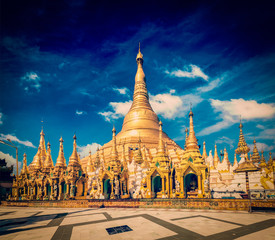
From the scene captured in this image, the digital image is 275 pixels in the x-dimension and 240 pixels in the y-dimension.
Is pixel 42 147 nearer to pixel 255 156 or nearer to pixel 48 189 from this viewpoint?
pixel 48 189

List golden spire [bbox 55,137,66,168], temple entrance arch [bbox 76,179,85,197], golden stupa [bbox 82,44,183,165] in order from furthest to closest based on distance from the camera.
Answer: golden stupa [bbox 82,44,183,165]
golden spire [bbox 55,137,66,168]
temple entrance arch [bbox 76,179,85,197]

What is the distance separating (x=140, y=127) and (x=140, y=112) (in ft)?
16.7

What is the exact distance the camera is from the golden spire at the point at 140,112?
50.8 metres

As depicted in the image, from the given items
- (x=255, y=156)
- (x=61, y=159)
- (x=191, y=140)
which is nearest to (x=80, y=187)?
(x=61, y=159)

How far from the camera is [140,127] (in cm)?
4997

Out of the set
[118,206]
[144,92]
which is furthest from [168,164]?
[144,92]

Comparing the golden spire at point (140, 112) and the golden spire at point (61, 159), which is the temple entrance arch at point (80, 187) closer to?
the golden spire at point (61, 159)

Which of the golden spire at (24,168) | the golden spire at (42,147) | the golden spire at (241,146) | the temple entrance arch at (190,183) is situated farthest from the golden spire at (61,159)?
the golden spire at (241,146)

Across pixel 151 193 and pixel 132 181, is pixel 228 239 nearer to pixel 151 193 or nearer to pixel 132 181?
pixel 151 193

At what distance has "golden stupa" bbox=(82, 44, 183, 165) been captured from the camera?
45.6 metres

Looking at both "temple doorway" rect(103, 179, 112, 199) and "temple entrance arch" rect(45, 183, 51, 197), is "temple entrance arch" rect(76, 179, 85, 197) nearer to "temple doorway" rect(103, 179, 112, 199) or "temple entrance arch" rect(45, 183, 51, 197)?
"temple doorway" rect(103, 179, 112, 199)

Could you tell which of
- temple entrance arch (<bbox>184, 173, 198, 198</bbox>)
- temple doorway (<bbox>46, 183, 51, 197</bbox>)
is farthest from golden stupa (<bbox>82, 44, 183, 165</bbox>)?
temple entrance arch (<bbox>184, 173, 198, 198</bbox>)

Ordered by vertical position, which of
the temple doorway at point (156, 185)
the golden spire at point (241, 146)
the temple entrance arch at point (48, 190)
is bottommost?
the temple entrance arch at point (48, 190)

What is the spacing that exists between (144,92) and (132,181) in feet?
112
